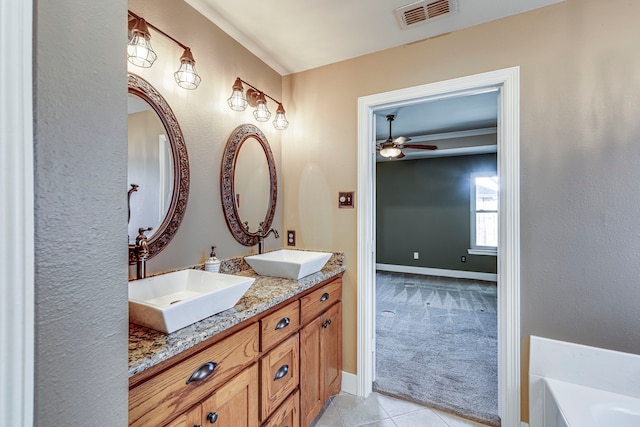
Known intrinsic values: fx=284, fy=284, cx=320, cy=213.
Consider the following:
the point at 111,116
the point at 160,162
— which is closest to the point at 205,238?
the point at 160,162

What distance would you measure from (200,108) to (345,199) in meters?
1.12

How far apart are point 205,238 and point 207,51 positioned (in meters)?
1.11

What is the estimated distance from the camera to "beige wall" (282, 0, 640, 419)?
4.84ft

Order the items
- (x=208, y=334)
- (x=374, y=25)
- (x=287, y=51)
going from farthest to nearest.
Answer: (x=287, y=51), (x=374, y=25), (x=208, y=334)

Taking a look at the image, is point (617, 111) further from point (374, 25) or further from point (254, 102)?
point (254, 102)

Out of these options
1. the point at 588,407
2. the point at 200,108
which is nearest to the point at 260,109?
the point at 200,108

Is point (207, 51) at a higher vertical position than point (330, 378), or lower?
higher

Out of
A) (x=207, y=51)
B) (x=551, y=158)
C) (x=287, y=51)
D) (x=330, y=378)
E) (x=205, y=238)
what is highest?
(x=287, y=51)

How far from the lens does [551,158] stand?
1.60m

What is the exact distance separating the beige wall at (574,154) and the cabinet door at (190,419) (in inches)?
68.7

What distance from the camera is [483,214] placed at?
204 inches

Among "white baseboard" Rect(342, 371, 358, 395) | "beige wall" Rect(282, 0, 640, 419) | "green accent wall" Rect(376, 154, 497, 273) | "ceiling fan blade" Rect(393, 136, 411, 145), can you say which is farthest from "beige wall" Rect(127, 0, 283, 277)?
"green accent wall" Rect(376, 154, 497, 273)

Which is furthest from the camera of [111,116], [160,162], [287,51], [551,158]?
[287,51]
